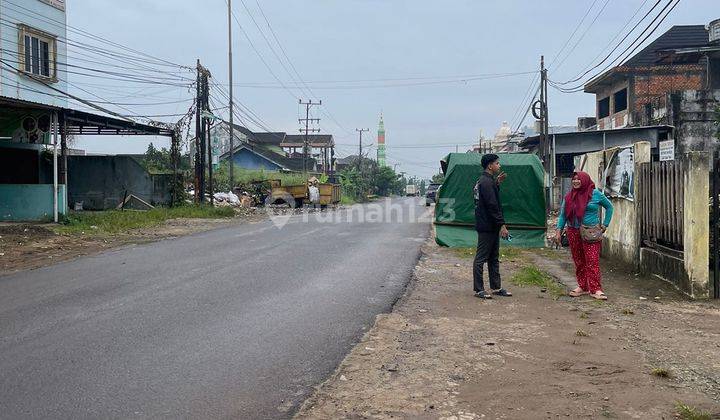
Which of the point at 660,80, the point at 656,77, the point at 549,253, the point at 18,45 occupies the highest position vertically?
the point at 656,77

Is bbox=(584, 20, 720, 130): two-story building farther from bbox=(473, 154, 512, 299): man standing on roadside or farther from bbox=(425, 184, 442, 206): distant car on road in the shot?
bbox=(473, 154, 512, 299): man standing on roadside

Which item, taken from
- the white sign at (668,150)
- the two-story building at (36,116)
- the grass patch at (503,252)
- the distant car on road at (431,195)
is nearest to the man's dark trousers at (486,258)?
the white sign at (668,150)

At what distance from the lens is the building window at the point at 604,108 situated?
37438mm

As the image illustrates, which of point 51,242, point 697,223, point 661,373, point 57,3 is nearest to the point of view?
point 661,373

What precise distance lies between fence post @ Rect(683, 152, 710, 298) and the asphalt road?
3.80m

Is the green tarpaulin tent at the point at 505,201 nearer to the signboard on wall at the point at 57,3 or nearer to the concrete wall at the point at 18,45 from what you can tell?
the concrete wall at the point at 18,45

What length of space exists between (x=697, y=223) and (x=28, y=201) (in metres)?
20.0

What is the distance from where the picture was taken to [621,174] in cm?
1099

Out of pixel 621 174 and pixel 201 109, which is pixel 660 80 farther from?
pixel 621 174

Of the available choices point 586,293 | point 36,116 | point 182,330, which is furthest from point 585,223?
point 36,116

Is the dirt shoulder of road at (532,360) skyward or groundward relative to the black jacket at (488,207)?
groundward

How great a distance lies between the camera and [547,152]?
1112 inches

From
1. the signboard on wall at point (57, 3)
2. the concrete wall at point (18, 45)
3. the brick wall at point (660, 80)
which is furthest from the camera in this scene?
the brick wall at point (660, 80)

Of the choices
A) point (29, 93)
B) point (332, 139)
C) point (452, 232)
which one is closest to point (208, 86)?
point (29, 93)
